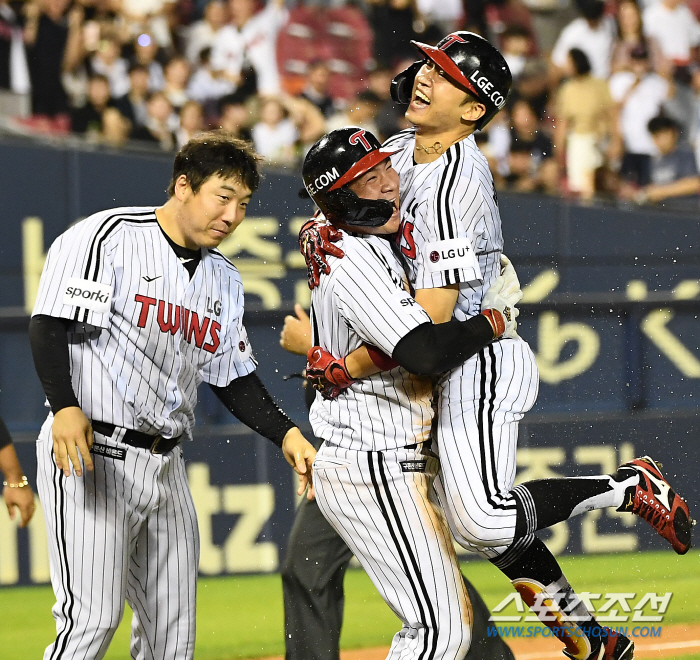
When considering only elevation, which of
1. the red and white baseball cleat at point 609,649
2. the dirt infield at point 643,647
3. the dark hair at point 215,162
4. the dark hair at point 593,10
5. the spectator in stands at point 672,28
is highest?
the dark hair at point 593,10

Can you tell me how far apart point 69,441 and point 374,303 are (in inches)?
35.5

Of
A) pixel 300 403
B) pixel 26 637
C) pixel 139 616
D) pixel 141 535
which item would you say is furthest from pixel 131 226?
pixel 300 403

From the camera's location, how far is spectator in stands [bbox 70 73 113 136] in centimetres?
759

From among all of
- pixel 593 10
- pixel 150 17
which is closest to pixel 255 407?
pixel 150 17

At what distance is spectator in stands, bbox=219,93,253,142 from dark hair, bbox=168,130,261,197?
458 centimetres

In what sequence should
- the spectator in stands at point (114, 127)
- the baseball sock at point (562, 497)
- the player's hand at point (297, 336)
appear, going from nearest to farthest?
the baseball sock at point (562, 497) → the player's hand at point (297, 336) → the spectator in stands at point (114, 127)

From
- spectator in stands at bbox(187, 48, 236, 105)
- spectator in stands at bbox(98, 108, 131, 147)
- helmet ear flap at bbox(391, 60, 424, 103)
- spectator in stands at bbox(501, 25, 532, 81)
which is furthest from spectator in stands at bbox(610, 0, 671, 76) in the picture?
helmet ear flap at bbox(391, 60, 424, 103)

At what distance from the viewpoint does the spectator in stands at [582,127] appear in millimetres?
7566

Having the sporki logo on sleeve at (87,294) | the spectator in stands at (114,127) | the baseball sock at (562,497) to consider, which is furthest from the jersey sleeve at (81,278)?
the spectator in stands at (114,127)

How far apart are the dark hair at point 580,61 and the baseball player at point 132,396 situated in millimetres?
5187

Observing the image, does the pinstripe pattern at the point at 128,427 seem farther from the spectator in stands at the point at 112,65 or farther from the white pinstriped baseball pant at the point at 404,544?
the spectator in stands at the point at 112,65

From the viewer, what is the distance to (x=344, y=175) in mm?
2859

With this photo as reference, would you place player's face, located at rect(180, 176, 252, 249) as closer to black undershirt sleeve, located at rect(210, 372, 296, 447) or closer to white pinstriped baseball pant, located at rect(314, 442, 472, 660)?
black undershirt sleeve, located at rect(210, 372, 296, 447)

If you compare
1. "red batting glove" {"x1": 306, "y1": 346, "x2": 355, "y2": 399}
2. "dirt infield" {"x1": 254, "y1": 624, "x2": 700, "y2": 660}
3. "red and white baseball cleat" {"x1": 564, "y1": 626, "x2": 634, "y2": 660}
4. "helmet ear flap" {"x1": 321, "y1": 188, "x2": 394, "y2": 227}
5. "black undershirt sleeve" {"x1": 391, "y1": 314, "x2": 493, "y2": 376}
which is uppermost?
"helmet ear flap" {"x1": 321, "y1": 188, "x2": 394, "y2": 227}
